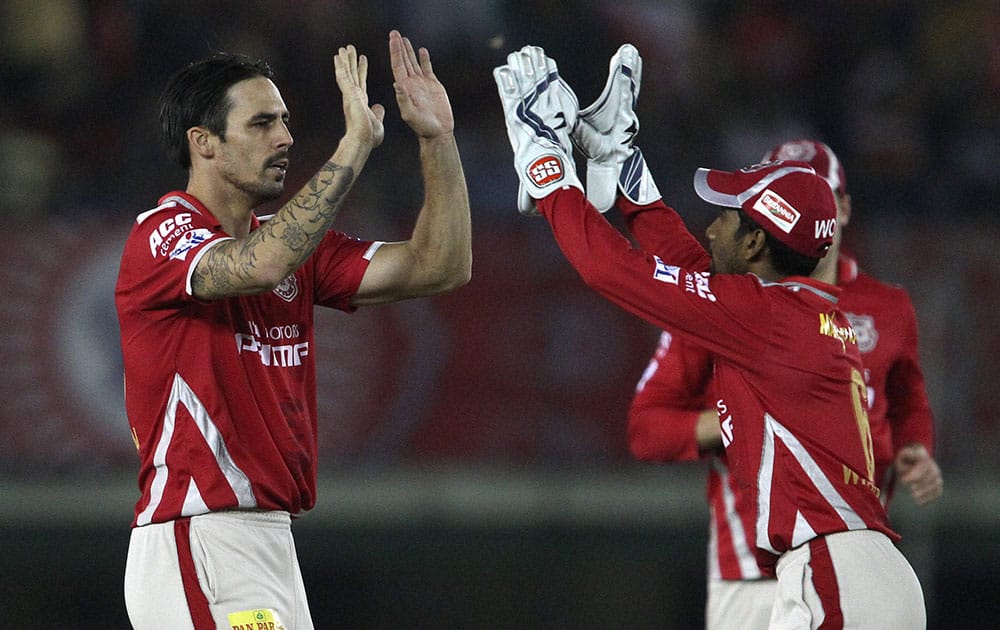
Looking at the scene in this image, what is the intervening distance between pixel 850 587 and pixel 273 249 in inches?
66.8

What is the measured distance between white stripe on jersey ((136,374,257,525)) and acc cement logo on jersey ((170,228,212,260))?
1.01 ft

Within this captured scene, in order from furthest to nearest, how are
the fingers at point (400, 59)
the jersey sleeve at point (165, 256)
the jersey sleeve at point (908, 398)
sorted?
the jersey sleeve at point (908, 398)
the fingers at point (400, 59)
the jersey sleeve at point (165, 256)

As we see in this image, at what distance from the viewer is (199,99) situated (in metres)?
3.96

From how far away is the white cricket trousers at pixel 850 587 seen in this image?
371 cm

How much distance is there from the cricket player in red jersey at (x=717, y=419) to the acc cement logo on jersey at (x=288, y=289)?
1347 millimetres

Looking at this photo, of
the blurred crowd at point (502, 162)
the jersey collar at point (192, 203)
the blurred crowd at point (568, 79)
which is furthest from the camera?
the blurred crowd at point (568, 79)

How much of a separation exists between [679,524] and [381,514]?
165 cm

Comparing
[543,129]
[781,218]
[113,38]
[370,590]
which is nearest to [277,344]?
[543,129]

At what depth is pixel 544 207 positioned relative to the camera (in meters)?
3.92

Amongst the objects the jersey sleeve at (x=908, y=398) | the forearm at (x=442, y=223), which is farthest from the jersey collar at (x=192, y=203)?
the jersey sleeve at (x=908, y=398)

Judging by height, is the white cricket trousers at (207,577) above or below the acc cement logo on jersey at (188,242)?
below

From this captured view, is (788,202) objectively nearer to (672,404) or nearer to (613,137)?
(613,137)

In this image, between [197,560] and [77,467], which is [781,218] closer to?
[197,560]

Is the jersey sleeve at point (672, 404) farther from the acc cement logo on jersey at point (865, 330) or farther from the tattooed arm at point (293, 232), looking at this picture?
the tattooed arm at point (293, 232)
